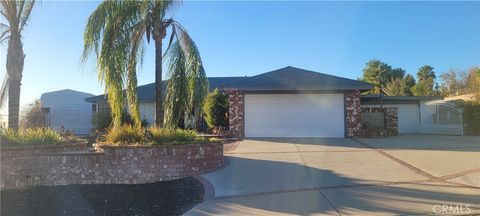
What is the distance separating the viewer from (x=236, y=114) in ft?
68.8

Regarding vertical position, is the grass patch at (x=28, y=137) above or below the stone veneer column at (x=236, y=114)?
below

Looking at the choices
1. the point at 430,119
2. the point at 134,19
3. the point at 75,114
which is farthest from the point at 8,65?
the point at 430,119

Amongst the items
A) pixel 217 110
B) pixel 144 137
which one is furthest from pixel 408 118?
pixel 144 137

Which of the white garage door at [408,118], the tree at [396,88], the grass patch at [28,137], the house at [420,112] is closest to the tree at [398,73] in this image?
the tree at [396,88]

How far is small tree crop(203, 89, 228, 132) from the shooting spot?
73.2 ft

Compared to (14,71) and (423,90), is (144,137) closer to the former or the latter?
A: (14,71)

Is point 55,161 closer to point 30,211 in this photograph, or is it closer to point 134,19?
point 30,211

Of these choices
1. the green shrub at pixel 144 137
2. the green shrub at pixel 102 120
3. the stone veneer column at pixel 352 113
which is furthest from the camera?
the green shrub at pixel 102 120

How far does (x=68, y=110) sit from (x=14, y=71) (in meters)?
21.4

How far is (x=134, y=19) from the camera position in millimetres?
11352

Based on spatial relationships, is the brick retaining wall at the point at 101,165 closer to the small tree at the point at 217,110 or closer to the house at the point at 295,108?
the house at the point at 295,108

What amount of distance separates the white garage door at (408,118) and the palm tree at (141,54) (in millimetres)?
19919

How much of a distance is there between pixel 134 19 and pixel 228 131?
34.7 ft

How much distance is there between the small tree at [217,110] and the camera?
22.3 meters
